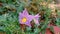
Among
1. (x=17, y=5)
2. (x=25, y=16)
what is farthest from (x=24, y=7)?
(x=25, y=16)

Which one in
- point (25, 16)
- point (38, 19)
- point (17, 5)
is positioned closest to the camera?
point (25, 16)

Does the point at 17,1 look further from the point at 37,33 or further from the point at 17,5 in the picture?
the point at 37,33

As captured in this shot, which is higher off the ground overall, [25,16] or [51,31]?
[25,16]

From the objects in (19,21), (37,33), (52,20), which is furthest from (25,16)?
(52,20)

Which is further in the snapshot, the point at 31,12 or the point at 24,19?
the point at 31,12

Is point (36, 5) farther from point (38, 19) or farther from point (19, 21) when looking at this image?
point (19, 21)

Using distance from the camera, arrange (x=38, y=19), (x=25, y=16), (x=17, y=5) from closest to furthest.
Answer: (x=25, y=16)
(x=38, y=19)
(x=17, y=5)

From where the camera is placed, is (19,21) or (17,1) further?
(17,1)
